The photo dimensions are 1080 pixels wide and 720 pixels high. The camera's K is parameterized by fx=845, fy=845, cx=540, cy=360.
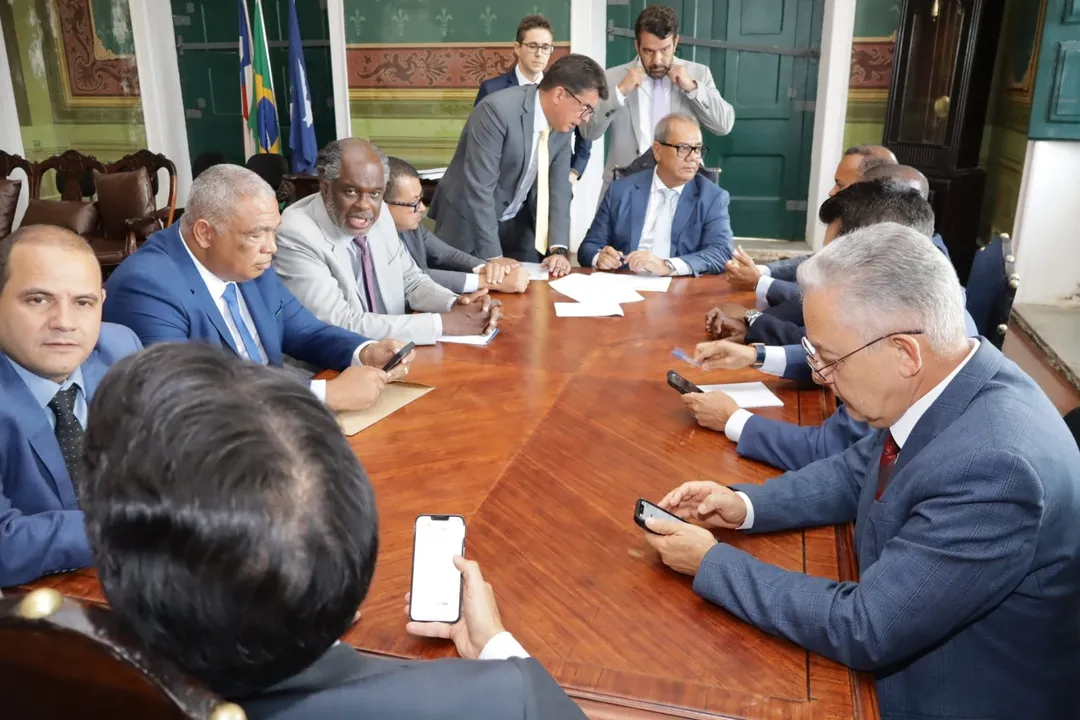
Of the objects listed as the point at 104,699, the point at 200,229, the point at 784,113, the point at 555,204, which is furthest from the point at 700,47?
the point at 104,699

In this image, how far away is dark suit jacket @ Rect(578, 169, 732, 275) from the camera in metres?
3.64

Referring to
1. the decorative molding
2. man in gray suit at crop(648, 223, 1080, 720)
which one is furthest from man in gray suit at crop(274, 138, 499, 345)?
the decorative molding

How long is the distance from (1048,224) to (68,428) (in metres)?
4.53

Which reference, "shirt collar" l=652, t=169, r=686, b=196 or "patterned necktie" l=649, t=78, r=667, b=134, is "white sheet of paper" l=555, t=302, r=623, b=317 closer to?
"shirt collar" l=652, t=169, r=686, b=196

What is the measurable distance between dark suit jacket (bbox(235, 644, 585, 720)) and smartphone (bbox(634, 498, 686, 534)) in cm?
61

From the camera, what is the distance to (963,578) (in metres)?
1.09

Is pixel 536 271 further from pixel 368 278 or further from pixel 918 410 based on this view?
pixel 918 410

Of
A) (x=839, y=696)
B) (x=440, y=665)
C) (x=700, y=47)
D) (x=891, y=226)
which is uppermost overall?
(x=700, y=47)

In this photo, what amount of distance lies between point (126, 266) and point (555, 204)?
2187 millimetres

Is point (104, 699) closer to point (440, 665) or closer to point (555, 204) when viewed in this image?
point (440, 665)

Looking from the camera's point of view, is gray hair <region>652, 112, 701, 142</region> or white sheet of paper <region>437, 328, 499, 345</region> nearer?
white sheet of paper <region>437, 328, 499, 345</region>

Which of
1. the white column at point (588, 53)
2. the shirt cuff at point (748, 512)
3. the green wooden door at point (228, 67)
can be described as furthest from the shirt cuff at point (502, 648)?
the green wooden door at point (228, 67)

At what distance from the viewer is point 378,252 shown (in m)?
2.96

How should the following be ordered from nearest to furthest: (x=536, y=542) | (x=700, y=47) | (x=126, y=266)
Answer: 1. (x=536, y=542)
2. (x=126, y=266)
3. (x=700, y=47)
